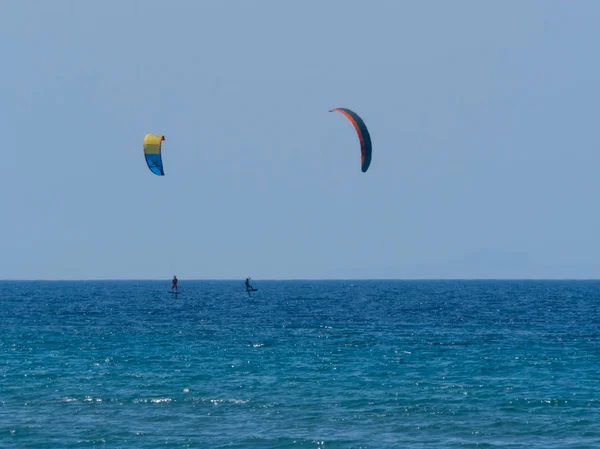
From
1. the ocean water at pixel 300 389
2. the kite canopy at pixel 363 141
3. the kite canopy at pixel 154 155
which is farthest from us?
the kite canopy at pixel 154 155

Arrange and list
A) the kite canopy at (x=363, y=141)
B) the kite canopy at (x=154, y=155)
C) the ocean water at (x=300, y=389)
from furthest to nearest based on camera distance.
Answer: the kite canopy at (x=154, y=155)
the kite canopy at (x=363, y=141)
the ocean water at (x=300, y=389)

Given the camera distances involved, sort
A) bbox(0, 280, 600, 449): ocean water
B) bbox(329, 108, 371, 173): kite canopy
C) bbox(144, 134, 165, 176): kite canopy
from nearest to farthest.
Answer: bbox(0, 280, 600, 449): ocean water
bbox(329, 108, 371, 173): kite canopy
bbox(144, 134, 165, 176): kite canopy

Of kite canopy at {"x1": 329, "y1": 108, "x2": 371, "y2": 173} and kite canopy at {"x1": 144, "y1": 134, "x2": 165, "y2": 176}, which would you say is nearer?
kite canopy at {"x1": 329, "y1": 108, "x2": 371, "y2": 173}

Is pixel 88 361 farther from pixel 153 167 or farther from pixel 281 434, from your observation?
pixel 281 434

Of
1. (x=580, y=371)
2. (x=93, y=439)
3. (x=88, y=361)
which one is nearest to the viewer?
(x=93, y=439)

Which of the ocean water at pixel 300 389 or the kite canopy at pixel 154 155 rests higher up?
the kite canopy at pixel 154 155

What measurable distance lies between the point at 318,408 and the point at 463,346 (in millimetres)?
21714

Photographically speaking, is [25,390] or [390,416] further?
[25,390]

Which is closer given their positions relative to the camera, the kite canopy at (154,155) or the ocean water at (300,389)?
the ocean water at (300,389)

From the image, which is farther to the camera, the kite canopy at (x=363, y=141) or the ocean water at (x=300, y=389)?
the kite canopy at (x=363, y=141)

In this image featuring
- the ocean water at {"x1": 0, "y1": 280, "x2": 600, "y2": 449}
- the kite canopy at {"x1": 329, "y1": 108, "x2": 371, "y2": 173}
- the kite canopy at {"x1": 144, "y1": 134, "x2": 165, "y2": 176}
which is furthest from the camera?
the kite canopy at {"x1": 144, "y1": 134, "x2": 165, "y2": 176}

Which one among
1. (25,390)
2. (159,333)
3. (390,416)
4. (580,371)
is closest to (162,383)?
(25,390)

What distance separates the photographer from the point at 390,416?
31.3 meters

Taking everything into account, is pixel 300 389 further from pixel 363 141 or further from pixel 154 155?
pixel 154 155
